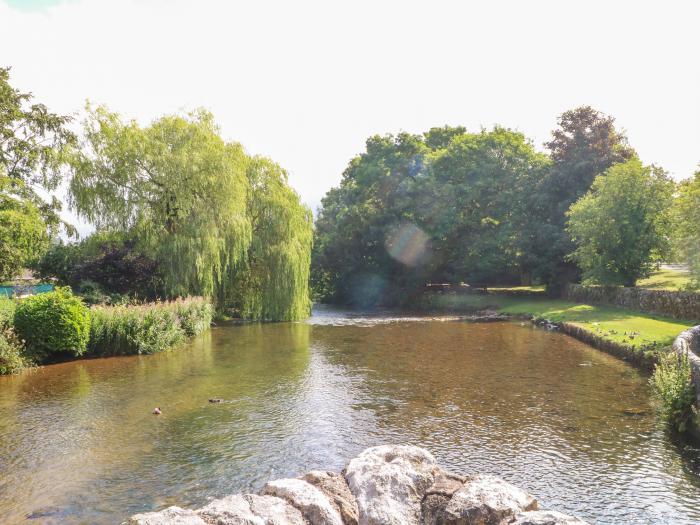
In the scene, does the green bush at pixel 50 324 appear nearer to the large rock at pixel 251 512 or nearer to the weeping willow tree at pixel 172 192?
the weeping willow tree at pixel 172 192

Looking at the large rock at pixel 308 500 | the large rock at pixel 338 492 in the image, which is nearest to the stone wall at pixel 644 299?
the large rock at pixel 338 492

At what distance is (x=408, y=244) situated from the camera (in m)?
54.1

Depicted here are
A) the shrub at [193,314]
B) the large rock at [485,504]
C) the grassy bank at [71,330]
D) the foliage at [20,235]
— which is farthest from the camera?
the foliage at [20,235]

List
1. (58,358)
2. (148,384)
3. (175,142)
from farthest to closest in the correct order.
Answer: (175,142) < (58,358) < (148,384)

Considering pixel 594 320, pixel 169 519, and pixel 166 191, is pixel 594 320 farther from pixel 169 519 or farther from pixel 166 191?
Result: pixel 169 519

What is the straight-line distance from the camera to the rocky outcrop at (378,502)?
631 centimetres

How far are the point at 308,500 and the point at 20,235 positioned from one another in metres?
29.5

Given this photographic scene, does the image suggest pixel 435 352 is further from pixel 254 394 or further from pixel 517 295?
pixel 517 295

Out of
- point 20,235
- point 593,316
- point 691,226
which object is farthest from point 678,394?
point 20,235

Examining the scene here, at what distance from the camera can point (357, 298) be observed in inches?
2350

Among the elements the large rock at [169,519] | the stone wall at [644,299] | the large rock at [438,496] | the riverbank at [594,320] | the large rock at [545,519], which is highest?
the stone wall at [644,299]

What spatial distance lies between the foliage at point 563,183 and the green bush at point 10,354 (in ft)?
122

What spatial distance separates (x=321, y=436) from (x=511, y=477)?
4.32m

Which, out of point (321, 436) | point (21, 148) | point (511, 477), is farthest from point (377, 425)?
point (21, 148)
